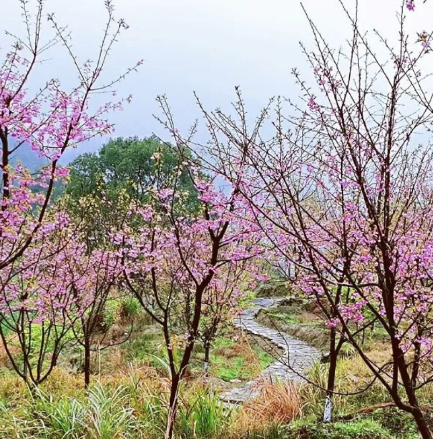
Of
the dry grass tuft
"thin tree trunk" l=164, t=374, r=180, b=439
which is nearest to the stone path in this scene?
the dry grass tuft

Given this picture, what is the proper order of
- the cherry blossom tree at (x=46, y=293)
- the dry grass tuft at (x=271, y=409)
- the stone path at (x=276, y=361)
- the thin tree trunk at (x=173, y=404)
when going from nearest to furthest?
the thin tree trunk at (x=173, y=404)
the dry grass tuft at (x=271, y=409)
the cherry blossom tree at (x=46, y=293)
the stone path at (x=276, y=361)

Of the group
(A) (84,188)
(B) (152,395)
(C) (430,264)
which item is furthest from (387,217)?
(A) (84,188)

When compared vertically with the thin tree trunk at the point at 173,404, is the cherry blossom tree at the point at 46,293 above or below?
above

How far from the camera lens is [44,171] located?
11.6ft

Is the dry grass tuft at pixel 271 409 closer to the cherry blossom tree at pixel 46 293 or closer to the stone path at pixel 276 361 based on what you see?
the stone path at pixel 276 361

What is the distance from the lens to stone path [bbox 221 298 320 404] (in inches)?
251

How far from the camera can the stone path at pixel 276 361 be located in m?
6.38

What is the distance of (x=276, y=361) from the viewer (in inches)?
343

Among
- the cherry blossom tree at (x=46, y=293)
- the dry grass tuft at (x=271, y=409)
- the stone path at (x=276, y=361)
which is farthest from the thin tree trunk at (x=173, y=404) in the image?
the cherry blossom tree at (x=46, y=293)

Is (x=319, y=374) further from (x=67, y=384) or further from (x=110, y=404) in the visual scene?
(x=67, y=384)

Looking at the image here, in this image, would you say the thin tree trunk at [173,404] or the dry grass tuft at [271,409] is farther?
the dry grass tuft at [271,409]

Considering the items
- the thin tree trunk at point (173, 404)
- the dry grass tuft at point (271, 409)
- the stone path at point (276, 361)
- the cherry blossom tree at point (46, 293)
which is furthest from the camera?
the stone path at point (276, 361)

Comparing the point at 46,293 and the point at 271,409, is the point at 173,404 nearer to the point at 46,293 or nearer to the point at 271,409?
the point at 271,409

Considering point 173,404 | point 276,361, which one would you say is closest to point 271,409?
point 173,404
